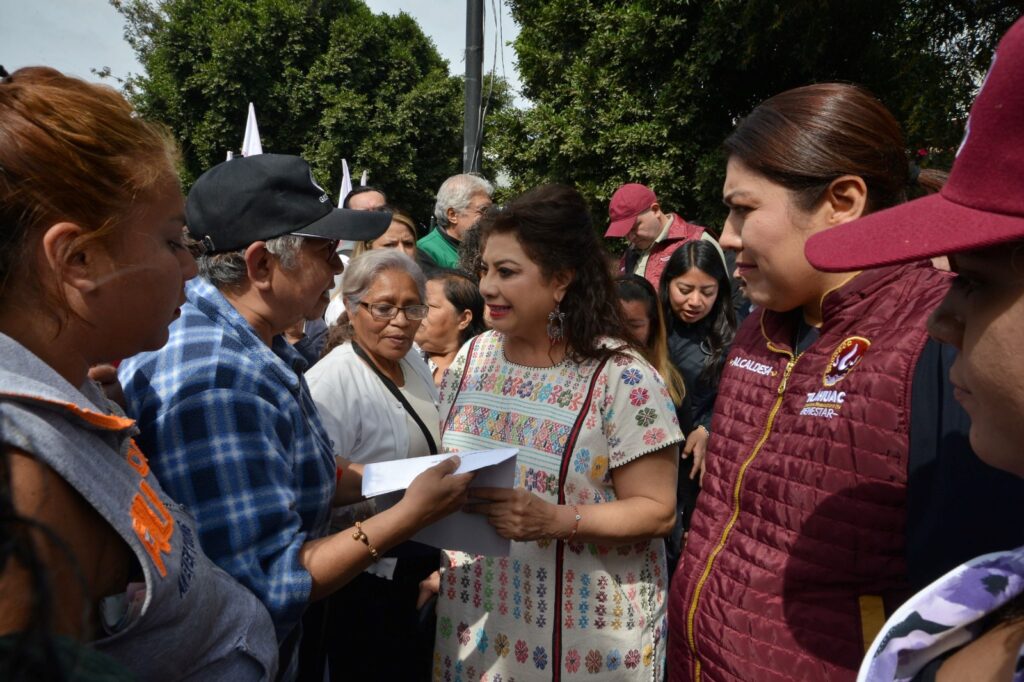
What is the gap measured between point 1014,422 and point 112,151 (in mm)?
1350

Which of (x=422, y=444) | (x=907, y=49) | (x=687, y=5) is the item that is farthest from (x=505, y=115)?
(x=422, y=444)

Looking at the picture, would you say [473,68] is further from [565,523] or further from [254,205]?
[565,523]

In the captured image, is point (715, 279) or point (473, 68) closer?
point (715, 279)

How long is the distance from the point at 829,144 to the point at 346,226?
125cm

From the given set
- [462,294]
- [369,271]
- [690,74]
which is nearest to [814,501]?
[369,271]

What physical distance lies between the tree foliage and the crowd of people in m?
5.00

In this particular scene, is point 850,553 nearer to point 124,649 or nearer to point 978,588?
point 978,588

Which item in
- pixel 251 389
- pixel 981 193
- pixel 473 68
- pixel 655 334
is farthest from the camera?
pixel 473 68

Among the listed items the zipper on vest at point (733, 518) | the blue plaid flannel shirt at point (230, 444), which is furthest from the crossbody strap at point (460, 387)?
the zipper on vest at point (733, 518)

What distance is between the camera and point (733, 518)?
5.55ft

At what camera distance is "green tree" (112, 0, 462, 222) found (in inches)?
1100

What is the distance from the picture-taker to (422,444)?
2980 millimetres

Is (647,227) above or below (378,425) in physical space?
above

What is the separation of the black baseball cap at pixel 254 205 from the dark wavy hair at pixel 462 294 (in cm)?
255
